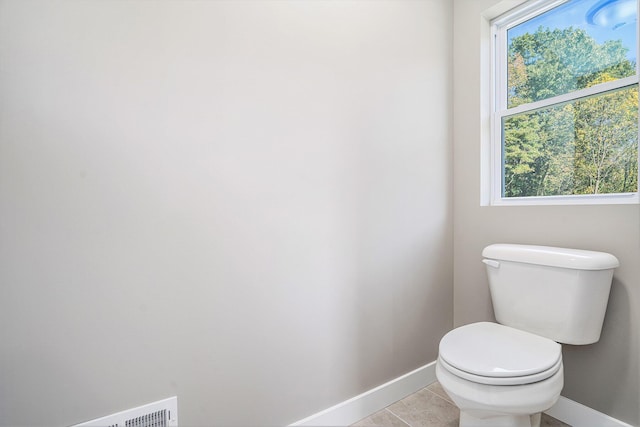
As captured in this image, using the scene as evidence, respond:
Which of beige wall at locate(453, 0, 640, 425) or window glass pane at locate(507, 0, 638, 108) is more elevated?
window glass pane at locate(507, 0, 638, 108)

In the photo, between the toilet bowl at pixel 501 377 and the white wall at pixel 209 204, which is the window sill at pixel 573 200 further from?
the toilet bowl at pixel 501 377

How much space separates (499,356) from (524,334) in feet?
0.90

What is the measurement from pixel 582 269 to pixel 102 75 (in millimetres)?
1809

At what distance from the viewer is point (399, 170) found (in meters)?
1.64

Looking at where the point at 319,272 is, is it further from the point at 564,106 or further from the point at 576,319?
the point at 564,106

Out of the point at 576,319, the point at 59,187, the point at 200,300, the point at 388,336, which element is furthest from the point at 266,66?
the point at 576,319

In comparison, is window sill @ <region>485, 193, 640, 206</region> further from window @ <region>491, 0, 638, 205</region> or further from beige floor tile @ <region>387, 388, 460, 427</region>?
beige floor tile @ <region>387, 388, 460, 427</region>

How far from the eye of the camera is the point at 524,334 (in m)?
1.27

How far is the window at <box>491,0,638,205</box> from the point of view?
1.33m

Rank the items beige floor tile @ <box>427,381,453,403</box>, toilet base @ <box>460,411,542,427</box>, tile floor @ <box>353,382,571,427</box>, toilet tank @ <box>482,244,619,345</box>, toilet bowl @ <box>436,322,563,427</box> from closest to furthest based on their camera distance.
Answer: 1. toilet bowl @ <box>436,322,563,427</box>
2. toilet base @ <box>460,411,542,427</box>
3. toilet tank @ <box>482,244,619,345</box>
4. tile floor @ <box>353,382,571,427</box>
5. beige floor tile @ <box>427,381,453,403</box>

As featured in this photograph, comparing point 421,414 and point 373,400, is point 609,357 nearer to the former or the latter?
point 421,414

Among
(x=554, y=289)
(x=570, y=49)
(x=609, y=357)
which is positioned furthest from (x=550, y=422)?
(x=570, y=49)

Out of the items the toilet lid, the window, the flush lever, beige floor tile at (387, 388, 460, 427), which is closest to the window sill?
the window

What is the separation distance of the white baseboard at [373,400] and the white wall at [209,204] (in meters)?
0.04
